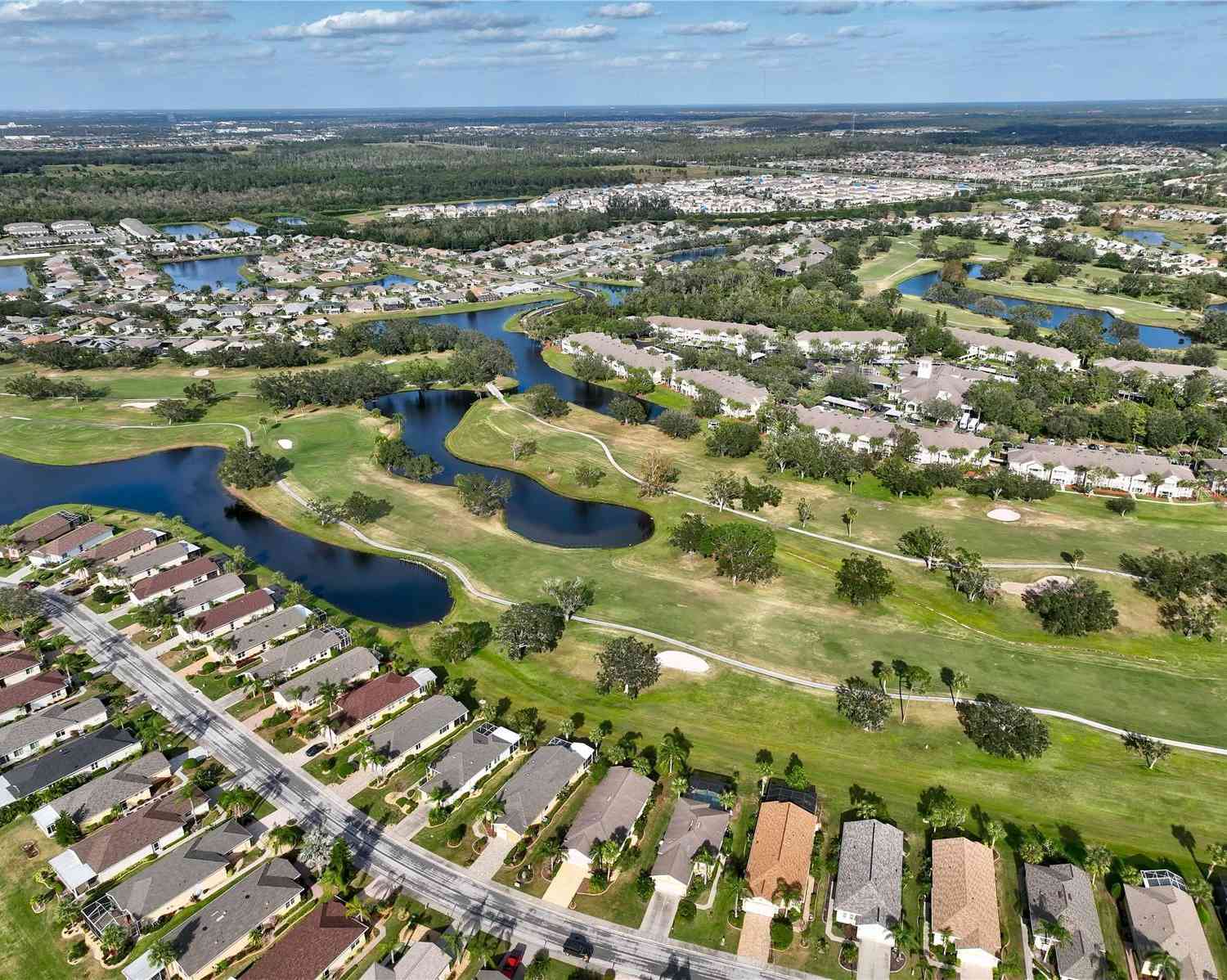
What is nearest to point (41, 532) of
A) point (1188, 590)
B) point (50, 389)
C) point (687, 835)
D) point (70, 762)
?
point (70, 762)

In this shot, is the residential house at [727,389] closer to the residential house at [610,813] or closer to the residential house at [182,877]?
the residential house at [610,813]

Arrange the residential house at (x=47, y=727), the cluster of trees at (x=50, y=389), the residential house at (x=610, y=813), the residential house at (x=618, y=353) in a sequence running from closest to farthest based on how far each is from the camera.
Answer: the residential house at (x=610, y=813) < the residential house at (x=47, y=727) < the cluster of trees at (x=50, y=389) < the residential house at (x=618, y=353)

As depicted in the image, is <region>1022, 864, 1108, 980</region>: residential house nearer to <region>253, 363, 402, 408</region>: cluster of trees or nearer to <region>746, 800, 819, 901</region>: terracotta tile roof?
<region>746, 800, 819, 901</region>: terracotta tile roof

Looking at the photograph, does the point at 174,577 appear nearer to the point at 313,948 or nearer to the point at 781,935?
the point at 313,948

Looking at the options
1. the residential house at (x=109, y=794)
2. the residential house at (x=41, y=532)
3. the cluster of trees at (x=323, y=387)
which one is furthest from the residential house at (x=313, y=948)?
the cluster of trees at (x=323, y=387)

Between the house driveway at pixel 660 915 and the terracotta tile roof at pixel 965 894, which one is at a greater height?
the terracotta tile roof at pixel 965 894

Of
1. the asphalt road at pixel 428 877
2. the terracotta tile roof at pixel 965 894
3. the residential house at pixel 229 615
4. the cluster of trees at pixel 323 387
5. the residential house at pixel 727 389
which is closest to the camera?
the terracotta tile roof at pixel 965 894
